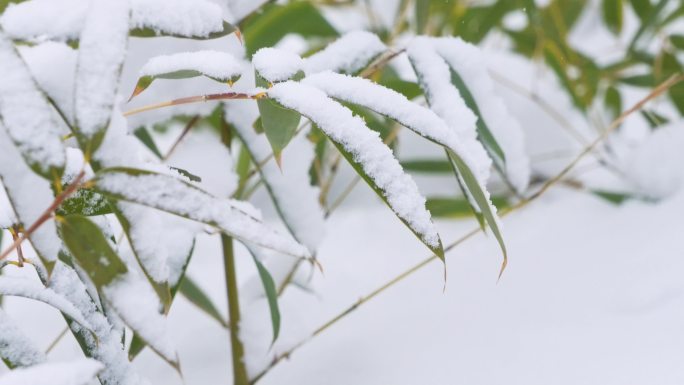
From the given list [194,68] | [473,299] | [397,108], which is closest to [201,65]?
[194,68]

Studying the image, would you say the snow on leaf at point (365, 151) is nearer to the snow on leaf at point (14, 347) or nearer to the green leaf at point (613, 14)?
the snow on leaf at point (14, 347)

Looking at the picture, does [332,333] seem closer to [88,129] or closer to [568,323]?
[568,323]

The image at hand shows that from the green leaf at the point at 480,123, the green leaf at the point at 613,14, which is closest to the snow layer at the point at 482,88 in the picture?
the green leaf at the point at 480,123

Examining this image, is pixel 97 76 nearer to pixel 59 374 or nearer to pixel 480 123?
pixel 59 374

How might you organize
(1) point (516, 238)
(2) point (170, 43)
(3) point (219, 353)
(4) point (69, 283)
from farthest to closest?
(1) point (516, 238)
(3) point (219, 353)
(2) point (170, 43)
(4) point (69, 283)

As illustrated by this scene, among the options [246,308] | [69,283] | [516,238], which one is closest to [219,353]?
[246,308]

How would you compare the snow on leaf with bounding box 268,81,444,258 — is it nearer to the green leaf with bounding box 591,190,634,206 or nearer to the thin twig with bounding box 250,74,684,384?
the thin twig with bounding box 250,74,684,384
